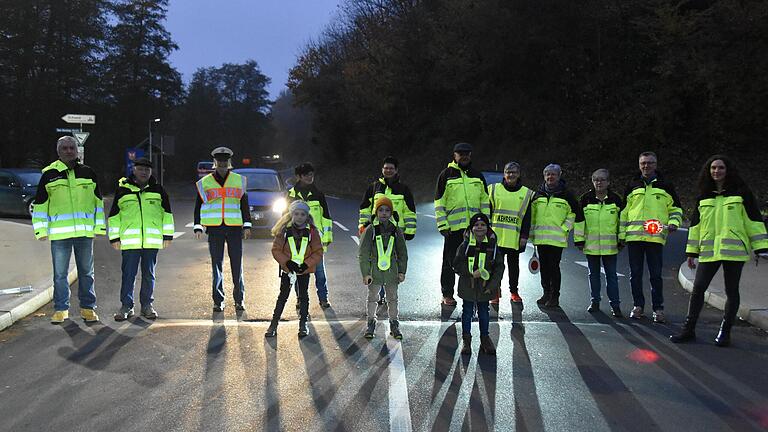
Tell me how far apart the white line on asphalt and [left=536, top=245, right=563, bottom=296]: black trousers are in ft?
8.46

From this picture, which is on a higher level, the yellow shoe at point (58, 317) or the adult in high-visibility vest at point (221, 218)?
the adult in high-visibility vest at point (221, 218)

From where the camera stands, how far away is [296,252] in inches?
238

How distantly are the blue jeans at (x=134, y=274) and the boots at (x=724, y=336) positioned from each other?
6.14 meters

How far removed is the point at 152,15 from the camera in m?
50.4

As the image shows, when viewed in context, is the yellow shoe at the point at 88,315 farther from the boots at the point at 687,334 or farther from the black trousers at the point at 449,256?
the boots at the point at 687,334

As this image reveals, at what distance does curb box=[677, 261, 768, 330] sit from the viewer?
6602 millimetres

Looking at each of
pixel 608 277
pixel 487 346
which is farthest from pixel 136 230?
pixel 608 277

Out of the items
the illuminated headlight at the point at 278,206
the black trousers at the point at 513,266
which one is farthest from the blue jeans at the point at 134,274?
the illuminated headlight at the point at 278,206

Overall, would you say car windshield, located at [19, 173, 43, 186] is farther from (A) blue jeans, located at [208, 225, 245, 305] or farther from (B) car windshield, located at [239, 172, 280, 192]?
(A) blue jeans, located at [208, 225, 245, 305]

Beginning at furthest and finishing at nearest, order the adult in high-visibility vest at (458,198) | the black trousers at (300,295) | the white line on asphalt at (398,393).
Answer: the adult in high-visibility vest at (458,198) < the black trousers at (300,295) < the white line on asphalt at (398,393)

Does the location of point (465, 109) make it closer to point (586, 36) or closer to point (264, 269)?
point (586, 36)

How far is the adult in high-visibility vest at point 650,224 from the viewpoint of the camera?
22.2 feet

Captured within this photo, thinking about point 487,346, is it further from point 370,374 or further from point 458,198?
point 458,198

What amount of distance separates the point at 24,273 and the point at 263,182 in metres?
6.52
